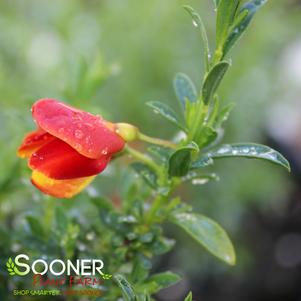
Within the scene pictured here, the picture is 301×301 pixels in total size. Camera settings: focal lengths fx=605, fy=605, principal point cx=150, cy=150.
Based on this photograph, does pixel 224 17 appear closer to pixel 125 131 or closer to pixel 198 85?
pixel 125 131

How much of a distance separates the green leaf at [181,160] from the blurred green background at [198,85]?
3.34ft

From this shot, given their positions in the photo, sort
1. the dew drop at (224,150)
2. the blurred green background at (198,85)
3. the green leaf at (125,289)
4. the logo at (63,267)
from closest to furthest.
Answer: the green leaf at (125,289)
the dew drop at (224,150)
the logo at (63,267)
the blurred green background at (198,85)

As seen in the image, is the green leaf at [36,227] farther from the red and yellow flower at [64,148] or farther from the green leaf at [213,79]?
the green leaf at [213,79]

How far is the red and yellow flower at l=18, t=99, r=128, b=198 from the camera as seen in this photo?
78cm

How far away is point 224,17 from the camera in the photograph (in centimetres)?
81

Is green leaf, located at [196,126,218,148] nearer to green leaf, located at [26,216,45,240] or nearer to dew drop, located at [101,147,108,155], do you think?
dew drop, located at [101,147,108,155]

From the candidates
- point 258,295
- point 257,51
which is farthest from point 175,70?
point 258,295

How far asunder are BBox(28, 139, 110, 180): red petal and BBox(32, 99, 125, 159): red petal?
2cm

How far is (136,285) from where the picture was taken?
927mm

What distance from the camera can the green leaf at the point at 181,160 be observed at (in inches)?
31.8

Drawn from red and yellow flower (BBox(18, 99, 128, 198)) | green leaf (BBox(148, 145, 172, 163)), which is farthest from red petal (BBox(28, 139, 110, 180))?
green leaf (BBox(148, 145, 172, 163))

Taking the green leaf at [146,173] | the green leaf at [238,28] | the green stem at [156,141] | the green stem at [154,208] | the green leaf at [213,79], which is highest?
the green leaf at [238,28]

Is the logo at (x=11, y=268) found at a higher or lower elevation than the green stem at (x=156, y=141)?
lower

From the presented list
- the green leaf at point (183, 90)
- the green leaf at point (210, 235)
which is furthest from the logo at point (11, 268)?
the green leaf at point (183, 90)
